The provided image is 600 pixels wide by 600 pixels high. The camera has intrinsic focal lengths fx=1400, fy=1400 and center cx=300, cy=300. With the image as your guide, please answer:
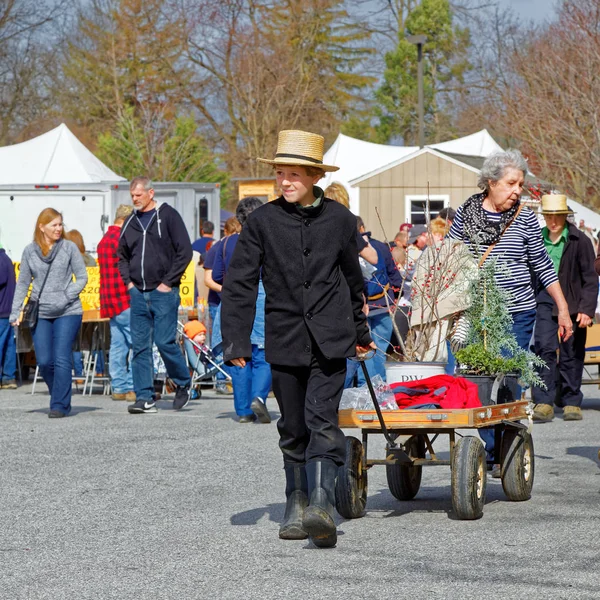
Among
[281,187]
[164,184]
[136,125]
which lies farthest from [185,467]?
→ [136,125]

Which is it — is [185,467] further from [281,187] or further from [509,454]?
[281,187]

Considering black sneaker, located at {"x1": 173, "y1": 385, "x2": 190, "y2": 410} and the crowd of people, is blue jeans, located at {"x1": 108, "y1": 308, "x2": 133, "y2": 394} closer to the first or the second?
the crowd of people

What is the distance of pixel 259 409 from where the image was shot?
1234 cm

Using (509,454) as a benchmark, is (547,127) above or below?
above

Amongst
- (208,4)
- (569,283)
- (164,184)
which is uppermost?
(208,4)

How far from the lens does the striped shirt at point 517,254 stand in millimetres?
8500

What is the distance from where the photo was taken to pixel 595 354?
14.3 meters

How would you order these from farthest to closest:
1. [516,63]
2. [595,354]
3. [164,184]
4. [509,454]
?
1. [516,63]
2. [164,184]
3. [595,354]
4. [509,454]

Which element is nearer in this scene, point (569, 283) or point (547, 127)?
point (569, 283)

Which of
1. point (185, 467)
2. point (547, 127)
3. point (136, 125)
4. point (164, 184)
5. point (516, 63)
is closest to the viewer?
point (185, 467)

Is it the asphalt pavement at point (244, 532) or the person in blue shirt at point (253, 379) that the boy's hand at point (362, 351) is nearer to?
the asphalt pavement at point (244, 532)

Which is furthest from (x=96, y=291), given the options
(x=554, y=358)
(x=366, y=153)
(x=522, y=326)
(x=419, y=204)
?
(x=366, y=153)

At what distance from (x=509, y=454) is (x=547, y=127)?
2630 centimetres

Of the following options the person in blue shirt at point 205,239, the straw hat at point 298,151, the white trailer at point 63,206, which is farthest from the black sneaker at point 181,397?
the white trailer at point 63,206
